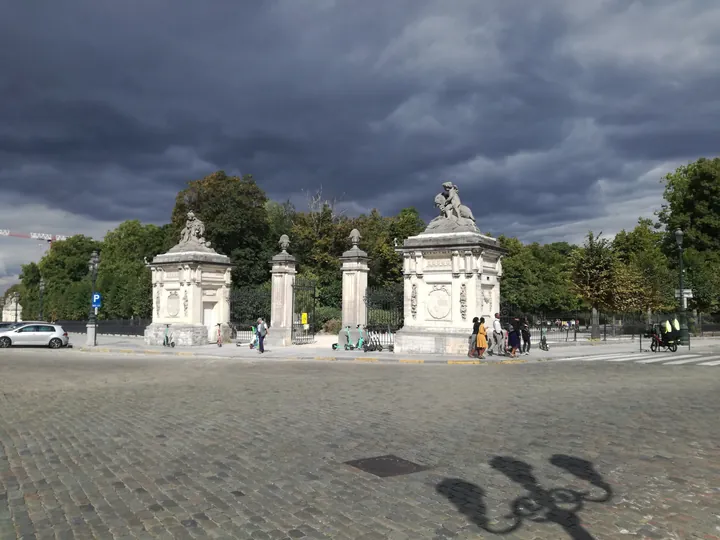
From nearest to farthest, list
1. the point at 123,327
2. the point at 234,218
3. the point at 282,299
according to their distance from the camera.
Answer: the point at 282,299
the point at 123,327
the point at 234,218

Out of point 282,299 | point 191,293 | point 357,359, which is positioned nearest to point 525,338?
point 357,359

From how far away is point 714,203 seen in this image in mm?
49688

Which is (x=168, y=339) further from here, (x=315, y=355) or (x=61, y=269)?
(x=61, y=269)

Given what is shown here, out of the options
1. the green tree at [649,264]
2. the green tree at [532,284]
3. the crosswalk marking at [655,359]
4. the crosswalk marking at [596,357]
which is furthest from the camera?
the green tree at [532,284]

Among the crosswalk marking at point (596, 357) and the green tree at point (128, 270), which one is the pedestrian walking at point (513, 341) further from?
the green tree at point (128, 270)

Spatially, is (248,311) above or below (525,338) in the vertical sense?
above

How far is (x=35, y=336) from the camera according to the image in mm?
29500

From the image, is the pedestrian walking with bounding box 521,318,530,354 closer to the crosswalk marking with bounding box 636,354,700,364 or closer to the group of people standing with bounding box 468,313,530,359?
the group of people standing with bounding box 468,313,530,359

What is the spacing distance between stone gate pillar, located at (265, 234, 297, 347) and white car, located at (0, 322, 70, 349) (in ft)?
36.3

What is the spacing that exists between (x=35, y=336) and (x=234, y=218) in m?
19.4

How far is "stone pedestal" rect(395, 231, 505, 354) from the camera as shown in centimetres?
2136

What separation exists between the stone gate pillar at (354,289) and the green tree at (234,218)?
66.4ft

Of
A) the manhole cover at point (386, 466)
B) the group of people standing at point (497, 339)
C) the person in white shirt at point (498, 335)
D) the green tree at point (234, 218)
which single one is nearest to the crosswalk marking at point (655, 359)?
the group of people standing at point (497, 339)

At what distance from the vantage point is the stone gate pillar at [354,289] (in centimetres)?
2738
